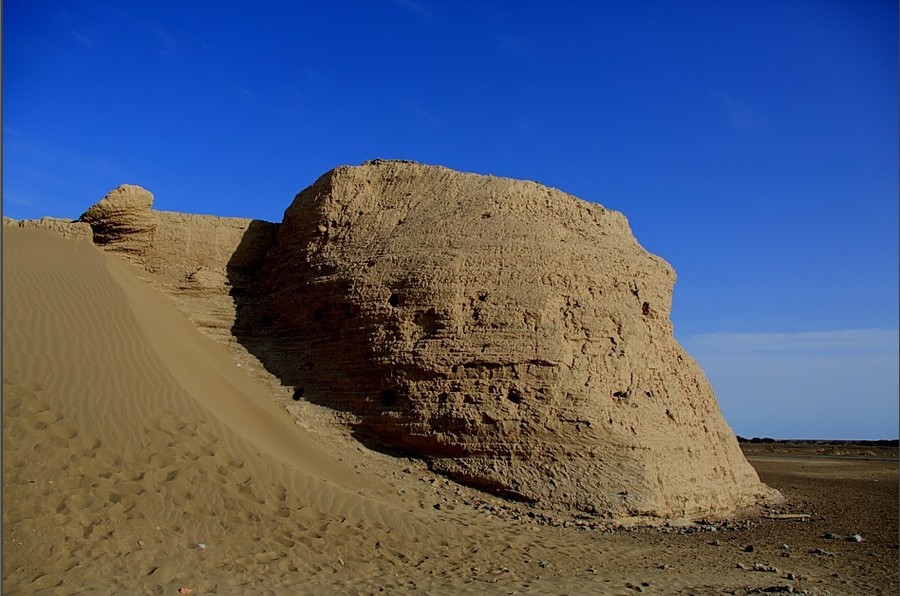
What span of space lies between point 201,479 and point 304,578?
236 cm

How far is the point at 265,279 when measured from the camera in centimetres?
1692

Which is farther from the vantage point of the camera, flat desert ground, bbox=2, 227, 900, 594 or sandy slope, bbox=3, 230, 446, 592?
Answer: flat desert ground, bbox=2, 227, 900, 594

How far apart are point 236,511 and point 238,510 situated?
0.04 m

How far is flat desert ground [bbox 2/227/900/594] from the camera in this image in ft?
27.6

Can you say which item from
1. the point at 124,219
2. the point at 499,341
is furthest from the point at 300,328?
the point at 124,219

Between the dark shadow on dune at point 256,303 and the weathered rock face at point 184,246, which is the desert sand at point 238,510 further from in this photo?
the weathered rock face at point 184,246

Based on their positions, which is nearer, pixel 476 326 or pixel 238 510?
pixel 238 510

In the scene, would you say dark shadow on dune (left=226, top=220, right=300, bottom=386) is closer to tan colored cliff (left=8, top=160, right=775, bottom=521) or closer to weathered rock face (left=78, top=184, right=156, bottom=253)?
tan colored cliff (left=8, top=160, right=775, bottom=521)

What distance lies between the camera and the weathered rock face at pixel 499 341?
1252 centimetres

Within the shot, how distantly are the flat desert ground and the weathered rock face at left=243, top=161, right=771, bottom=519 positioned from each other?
0.74m

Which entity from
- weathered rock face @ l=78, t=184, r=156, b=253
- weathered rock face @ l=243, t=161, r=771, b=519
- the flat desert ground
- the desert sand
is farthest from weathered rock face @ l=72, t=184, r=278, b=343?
the flat desert ground

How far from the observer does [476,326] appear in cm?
1339

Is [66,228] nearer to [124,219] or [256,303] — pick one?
[124,219]

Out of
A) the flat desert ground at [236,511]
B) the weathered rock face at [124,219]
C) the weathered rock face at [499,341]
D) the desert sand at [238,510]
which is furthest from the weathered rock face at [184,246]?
the flat desert ground at [236,511]
